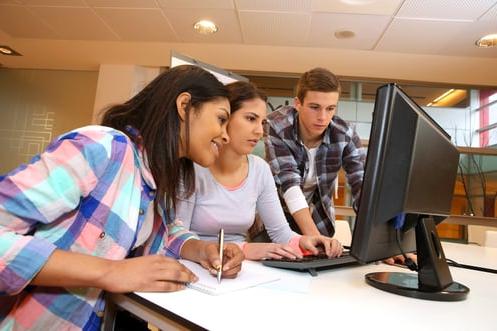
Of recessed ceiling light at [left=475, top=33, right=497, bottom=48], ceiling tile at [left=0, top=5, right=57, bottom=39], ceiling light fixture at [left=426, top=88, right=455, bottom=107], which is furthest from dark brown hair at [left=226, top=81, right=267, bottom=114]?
ceiling light fixture at [left=426, top=88, right=455, bottom=107]

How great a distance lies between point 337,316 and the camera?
1.80 feet

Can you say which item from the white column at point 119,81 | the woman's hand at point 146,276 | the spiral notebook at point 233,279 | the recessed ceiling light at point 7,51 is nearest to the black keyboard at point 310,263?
the spiral notebook at point 233,279

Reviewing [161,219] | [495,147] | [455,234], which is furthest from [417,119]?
[495,147]

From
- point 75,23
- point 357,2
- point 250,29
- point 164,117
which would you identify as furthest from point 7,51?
point 164,117

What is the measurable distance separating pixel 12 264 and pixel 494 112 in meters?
4.51

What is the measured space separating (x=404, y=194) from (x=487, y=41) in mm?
3362

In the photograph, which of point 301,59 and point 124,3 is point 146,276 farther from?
point 301,59

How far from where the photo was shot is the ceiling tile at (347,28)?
3.02m

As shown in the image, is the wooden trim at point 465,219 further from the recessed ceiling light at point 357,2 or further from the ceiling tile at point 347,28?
the recessed ceiling light at point 357,2

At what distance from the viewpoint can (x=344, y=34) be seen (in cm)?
328

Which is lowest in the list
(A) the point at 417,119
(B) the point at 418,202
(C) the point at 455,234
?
(C) the point at 455,234

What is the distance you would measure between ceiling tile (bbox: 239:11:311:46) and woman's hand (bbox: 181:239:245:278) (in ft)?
8.59

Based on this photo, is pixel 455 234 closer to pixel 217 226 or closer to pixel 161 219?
pixel 217 226

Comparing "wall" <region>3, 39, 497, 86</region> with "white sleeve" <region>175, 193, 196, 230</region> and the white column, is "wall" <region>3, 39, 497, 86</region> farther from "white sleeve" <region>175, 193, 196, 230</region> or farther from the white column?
"white sleeve" <region>175, 193, 196, 230</region>
